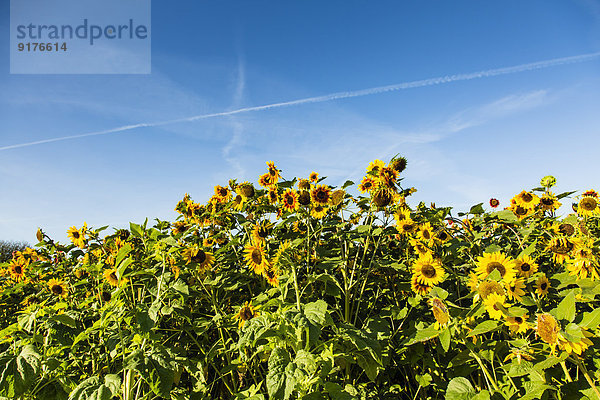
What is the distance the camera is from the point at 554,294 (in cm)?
204

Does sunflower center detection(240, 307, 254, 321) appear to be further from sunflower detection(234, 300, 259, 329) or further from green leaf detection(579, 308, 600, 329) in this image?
green leaf detection(579, 308, 600, 329)

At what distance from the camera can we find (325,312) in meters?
1.69

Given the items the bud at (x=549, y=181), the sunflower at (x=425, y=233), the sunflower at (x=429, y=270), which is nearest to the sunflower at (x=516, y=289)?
the sunflower at (x=429, y=270)

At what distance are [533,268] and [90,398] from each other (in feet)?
7.12

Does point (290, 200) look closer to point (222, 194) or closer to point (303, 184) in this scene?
point (303, 184)

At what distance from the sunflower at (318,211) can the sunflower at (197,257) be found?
80cm

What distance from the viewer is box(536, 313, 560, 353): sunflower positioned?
143cm

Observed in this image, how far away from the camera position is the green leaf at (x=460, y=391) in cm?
158

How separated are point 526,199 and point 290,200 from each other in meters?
2.14

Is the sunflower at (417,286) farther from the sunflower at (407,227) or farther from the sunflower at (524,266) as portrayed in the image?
the sunflower at (524,266)

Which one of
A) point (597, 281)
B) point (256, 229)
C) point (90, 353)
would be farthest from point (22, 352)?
point (597, 281)

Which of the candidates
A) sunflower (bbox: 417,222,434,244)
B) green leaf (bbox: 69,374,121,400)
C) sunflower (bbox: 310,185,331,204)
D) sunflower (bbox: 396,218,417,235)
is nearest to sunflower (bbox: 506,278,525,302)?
sunflower (bbox: 417,222,434,244)

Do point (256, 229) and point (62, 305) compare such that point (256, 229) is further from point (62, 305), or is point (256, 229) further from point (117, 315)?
point (62, 305)

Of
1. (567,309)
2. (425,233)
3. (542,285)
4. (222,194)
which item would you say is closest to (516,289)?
(567,309)
